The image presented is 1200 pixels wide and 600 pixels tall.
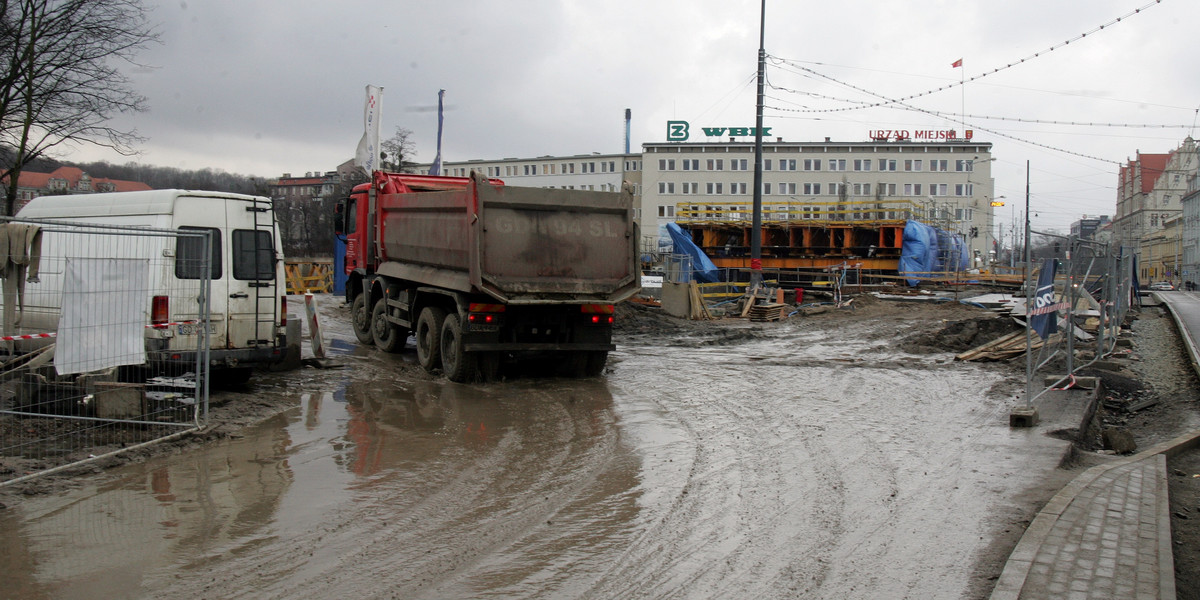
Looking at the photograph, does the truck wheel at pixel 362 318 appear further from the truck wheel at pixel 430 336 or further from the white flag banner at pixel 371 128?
the white flag banner at pixel 371 128

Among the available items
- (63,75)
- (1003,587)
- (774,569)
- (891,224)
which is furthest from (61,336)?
(891,224)

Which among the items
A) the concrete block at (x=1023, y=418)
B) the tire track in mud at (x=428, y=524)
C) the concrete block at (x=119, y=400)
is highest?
the concrete block at (x=119, y=400)

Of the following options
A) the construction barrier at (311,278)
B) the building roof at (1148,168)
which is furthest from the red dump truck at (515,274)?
the building roof at (1148,168)

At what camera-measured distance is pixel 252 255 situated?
35.7 feet

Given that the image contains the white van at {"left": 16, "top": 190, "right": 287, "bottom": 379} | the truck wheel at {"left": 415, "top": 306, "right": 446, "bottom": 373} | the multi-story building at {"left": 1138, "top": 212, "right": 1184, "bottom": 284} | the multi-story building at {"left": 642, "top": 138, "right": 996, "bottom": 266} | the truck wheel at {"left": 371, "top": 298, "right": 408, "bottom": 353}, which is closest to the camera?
the white van at {"left": 16, "top": 190, "right": 287, "bottom": 379}

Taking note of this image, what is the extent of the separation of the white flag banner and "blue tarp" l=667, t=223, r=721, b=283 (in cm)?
1546

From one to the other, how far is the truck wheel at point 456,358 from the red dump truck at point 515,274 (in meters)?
0.01

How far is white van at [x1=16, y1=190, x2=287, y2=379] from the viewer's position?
30.7ft

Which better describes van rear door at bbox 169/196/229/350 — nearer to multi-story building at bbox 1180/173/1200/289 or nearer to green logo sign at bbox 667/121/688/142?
multi-story building at bbox 1180/173/1200/289

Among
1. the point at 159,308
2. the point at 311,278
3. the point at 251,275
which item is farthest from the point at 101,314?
the point at 311,278

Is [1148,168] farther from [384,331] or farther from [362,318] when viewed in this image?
[384,331]

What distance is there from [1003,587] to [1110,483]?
291 cm

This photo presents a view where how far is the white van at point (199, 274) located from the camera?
9367 mm

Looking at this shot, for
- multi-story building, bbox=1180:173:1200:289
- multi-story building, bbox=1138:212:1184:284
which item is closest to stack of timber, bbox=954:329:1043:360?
multi-story building, bbox=1180:173:1200:289
